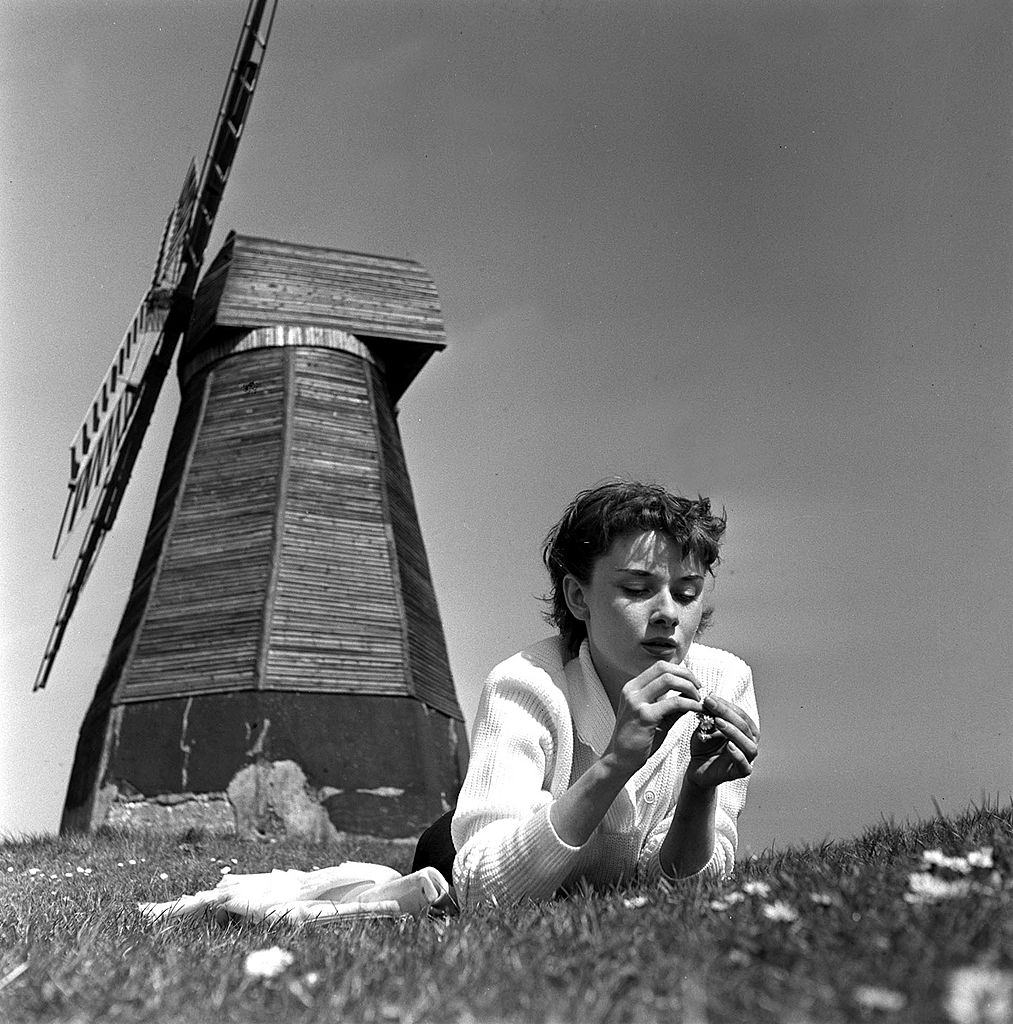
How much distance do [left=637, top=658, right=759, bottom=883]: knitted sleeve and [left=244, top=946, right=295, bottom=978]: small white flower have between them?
5.48 feet

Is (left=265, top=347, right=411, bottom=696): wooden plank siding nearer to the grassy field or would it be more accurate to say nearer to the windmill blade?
the windmill blade

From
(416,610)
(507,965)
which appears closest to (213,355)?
(416,610)

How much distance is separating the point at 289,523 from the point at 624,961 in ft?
42.6

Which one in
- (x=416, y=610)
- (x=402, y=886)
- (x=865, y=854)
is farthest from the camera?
(x=416, y=610)

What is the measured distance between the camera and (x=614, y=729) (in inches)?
138

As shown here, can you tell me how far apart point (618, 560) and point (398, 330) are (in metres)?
12.8

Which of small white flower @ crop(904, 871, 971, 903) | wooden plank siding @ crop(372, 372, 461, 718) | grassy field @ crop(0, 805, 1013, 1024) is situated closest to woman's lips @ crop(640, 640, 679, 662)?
grassy field @ crop(0, 805, 1013, 1024)

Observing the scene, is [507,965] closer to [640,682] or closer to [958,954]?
[958,954]

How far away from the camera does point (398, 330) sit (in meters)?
16.3

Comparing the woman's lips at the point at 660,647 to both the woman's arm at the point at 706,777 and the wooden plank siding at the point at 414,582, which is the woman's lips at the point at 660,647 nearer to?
the woman's arm at the point at 706,777

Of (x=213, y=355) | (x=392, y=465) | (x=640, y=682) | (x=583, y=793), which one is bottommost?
(x=583, y=793)

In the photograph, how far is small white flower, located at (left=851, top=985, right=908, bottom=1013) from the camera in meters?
1.51

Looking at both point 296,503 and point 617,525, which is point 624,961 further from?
point 296,503

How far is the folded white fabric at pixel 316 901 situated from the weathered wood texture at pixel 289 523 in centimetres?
947
